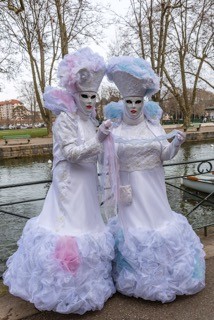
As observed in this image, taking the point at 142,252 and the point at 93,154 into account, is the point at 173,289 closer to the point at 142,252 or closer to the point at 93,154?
the point at 142,252

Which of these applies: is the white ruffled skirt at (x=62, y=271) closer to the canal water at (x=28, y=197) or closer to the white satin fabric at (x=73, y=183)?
the white satin fabric at (x=73, y=183)

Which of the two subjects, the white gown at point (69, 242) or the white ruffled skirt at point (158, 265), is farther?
the white ruffled skirt at point (158, 265)

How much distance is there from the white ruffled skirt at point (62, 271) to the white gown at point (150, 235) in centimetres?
18

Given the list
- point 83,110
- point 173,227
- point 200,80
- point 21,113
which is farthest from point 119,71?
point 21,113

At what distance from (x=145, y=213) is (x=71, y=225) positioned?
1.96 feet

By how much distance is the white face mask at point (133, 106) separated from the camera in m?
2.78

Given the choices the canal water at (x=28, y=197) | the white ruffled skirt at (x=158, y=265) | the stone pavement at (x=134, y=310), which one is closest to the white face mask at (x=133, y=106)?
the white ruffled skirt at (x=158, y=265)

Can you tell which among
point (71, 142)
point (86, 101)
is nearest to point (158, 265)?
point (71, 142)

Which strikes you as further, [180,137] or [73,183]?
[180,137]

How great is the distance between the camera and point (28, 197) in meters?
9.77

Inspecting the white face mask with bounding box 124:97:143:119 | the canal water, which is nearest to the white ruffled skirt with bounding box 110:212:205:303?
the white face mask with bounding box 124:97:143:119

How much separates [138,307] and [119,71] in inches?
70.2

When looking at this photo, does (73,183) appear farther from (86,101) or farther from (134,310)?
(134,310)

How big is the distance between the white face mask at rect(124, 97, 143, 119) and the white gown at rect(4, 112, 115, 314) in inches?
13.1
